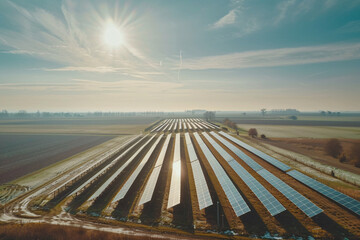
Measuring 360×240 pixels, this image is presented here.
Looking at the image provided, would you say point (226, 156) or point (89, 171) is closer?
point (89, 171)

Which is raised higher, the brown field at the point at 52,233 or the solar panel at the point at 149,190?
the solar panel at the point at 149,190

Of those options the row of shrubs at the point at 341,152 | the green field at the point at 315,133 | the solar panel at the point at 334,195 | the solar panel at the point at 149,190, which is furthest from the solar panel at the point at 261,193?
the green field at the point at 315,133

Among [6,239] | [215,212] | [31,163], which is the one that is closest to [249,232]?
[215,212]

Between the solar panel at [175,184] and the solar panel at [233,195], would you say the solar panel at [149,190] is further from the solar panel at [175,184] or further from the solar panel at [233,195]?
the solar panel at [233,195]

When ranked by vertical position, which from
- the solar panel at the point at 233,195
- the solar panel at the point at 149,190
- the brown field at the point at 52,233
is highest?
the solar panel at the point at 233,195

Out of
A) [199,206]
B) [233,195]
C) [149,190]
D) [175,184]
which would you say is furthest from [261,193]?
[149,190]

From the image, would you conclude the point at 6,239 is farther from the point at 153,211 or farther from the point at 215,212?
the point at 215,212

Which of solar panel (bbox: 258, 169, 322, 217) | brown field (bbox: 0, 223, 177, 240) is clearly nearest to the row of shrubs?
solar panel (bbox: 258, 169, 322, 217)

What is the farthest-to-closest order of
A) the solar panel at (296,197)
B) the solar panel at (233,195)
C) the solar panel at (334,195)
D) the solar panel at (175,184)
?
the solar panel at (175,184)
the solar panel at (334,195)
the solar panel at (233,195)
the solar panel at (296,197)
